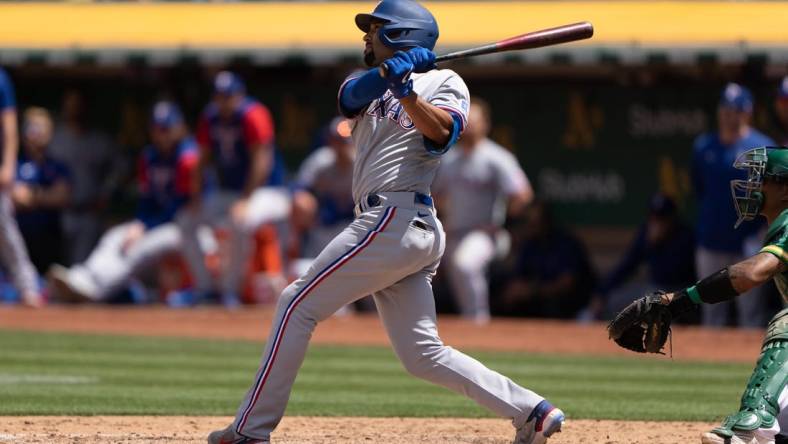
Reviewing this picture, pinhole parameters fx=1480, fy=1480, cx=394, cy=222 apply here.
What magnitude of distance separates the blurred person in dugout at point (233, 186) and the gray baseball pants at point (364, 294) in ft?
23.0

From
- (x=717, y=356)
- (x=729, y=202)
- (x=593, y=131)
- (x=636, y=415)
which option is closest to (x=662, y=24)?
(x=593, y=131)

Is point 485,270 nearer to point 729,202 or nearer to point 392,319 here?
point 729,202

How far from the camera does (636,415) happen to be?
6762mm

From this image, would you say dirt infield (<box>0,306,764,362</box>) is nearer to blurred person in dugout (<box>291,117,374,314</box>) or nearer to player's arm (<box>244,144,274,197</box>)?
blurred person in dugout (<box>291,117,374,314</box>)

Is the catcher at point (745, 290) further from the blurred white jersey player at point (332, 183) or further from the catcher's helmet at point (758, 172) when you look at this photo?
the blurred white jersey player at point (332, 183)

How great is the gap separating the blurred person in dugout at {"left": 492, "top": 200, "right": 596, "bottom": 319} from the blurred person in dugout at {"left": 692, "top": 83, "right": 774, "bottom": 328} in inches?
59.7

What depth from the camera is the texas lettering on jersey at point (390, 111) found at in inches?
203

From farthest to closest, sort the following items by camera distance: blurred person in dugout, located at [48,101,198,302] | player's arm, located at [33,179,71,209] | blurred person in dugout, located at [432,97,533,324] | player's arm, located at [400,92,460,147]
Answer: player's arm, located at [33,179,71,209] → blurred person in dugout, located at [48,101,198,302] → blurred person in dugout, located at [432,97,533,324] → player's arm, located at [400,92,460,147]

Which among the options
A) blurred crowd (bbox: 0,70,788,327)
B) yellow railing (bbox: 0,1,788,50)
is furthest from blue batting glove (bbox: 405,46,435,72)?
yellow railing (bbox: 0,1,788,50)

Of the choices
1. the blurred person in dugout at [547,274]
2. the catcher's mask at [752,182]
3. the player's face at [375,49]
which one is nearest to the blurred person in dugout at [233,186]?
the blurred person in dugout at [547,274]

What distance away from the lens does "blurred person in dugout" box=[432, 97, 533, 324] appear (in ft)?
38.3

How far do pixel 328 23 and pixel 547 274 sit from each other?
3196 mm

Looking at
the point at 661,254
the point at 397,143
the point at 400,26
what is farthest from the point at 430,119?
the point at 661,254

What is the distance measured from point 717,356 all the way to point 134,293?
5751 millimetres
